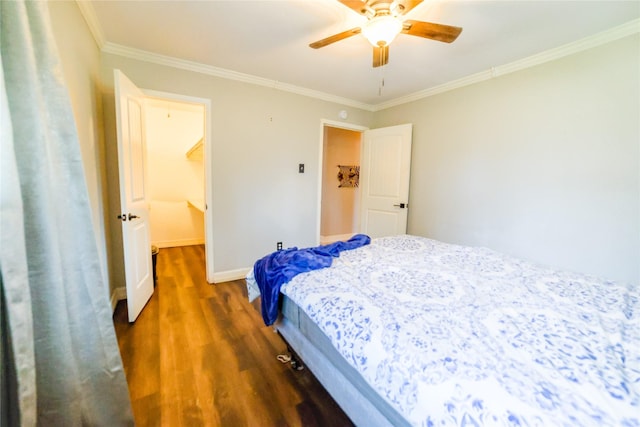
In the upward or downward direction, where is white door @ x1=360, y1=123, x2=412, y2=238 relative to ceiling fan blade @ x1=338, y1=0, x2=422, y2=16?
downward

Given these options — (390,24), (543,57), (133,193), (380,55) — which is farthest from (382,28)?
(133,193)

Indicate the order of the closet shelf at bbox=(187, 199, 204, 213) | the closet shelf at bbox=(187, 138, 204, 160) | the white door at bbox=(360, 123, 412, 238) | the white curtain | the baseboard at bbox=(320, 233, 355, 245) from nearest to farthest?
the white curtain, the white door at bbox=(360, 123, 412, 238), the closet shelf at bbox=(187, 199, 204, 213), the closet shelf at bbox=(187, 138, 204, 160), the baseboard at bbox=(320, 233, 355, 245)

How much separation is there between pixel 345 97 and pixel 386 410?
143 inches

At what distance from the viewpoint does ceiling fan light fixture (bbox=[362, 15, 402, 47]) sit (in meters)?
1.52

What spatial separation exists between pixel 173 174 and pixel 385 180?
365 cm

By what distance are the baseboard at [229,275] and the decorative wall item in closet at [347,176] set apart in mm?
2960

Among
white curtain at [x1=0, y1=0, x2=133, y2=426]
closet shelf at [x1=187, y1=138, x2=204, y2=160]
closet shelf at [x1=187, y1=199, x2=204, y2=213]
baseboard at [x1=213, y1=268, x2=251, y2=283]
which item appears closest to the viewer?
white curtain at [x1=0, y1=0, x2=133, y2=426]

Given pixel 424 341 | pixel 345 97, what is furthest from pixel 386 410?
pixel 345 97

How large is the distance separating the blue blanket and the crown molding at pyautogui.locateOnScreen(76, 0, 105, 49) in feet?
6.99

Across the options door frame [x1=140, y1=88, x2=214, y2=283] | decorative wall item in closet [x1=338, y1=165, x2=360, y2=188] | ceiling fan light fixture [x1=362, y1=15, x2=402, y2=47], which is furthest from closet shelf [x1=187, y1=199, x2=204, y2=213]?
ceiling fan light fixture [x1=362, y1=15, x2=402, y2=47]

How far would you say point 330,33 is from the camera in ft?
6.90

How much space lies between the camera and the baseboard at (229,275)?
305 centimetres

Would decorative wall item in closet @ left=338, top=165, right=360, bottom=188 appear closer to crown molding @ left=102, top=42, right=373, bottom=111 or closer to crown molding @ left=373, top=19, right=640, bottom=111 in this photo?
crown molding @ left=102, top=42, right=373, bottom=111

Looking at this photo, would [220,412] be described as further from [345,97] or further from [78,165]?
[345,97]
